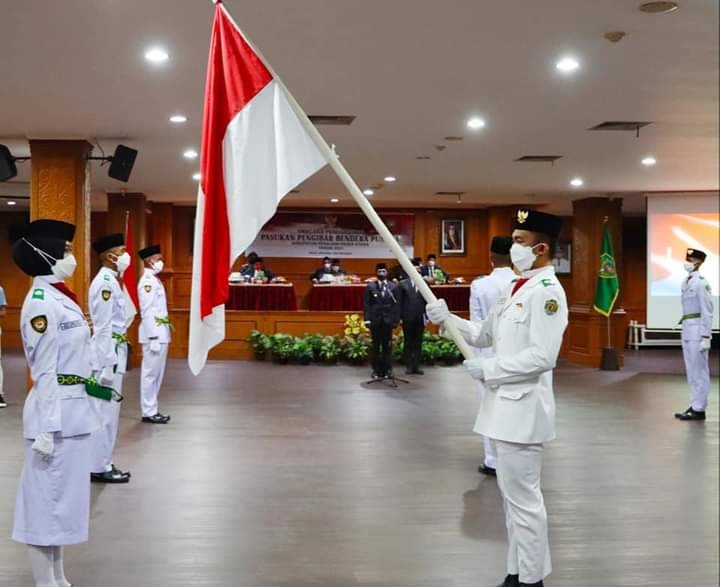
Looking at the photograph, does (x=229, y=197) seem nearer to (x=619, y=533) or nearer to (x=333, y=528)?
(x=333, y=528)

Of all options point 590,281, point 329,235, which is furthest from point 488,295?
point 329,235

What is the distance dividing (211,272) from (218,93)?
0.61 meters

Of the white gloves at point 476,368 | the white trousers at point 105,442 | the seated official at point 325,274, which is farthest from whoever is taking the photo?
the seated official at point 325,274

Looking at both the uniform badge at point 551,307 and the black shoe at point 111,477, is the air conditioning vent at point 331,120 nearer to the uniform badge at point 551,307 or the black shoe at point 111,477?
the black shoe at point 111,477

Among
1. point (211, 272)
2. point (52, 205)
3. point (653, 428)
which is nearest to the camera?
point (211, 272)

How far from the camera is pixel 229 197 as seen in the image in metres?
2.48

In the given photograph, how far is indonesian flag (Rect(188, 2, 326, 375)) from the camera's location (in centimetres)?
241

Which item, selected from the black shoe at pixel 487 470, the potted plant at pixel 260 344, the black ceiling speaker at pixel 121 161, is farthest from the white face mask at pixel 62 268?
the potted plant at pixel 260 344

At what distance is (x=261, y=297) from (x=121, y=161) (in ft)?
17.4

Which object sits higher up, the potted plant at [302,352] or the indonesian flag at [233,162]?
the indonesian flag at [233,162]

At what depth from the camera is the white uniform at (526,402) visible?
262cm

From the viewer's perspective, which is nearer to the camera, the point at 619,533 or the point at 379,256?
the point at 619,533

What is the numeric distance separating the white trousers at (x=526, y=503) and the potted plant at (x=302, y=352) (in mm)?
8542

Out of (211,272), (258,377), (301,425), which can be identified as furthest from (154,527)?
(258,377)
